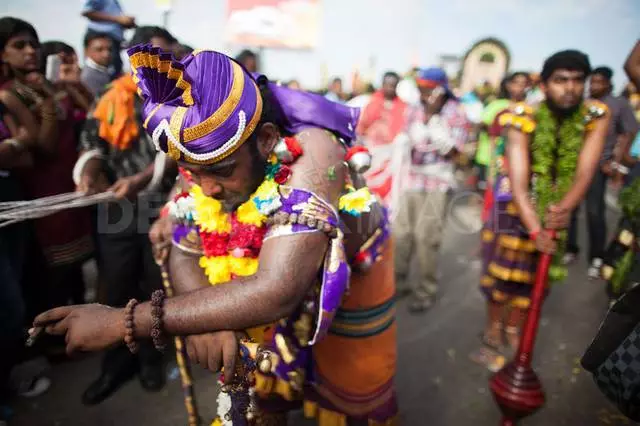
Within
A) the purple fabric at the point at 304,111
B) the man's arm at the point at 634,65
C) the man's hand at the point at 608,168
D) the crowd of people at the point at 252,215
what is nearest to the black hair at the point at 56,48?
the crowd of people at the point at 252,215

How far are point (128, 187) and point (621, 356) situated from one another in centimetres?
258

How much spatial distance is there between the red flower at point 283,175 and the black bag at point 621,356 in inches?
50.8

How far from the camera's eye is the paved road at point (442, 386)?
2598 millimetres

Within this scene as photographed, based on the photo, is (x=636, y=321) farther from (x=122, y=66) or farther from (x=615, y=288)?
(x=122, y=66)

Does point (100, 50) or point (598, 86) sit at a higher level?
point (598, 86)

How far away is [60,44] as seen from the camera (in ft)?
10.8

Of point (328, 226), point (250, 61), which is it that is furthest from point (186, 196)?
point (250, 61)

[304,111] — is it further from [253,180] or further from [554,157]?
[554,157]

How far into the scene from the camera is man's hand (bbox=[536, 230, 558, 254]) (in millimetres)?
2486

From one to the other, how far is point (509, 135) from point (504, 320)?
1509 millimetres

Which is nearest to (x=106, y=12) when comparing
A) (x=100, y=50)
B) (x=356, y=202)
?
Result: (x=100, y=50)

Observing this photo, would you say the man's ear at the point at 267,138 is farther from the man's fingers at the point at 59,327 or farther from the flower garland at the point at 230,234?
the man's fingers at the point at 59,327

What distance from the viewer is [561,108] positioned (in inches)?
111

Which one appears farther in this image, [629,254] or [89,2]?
[89,2]
